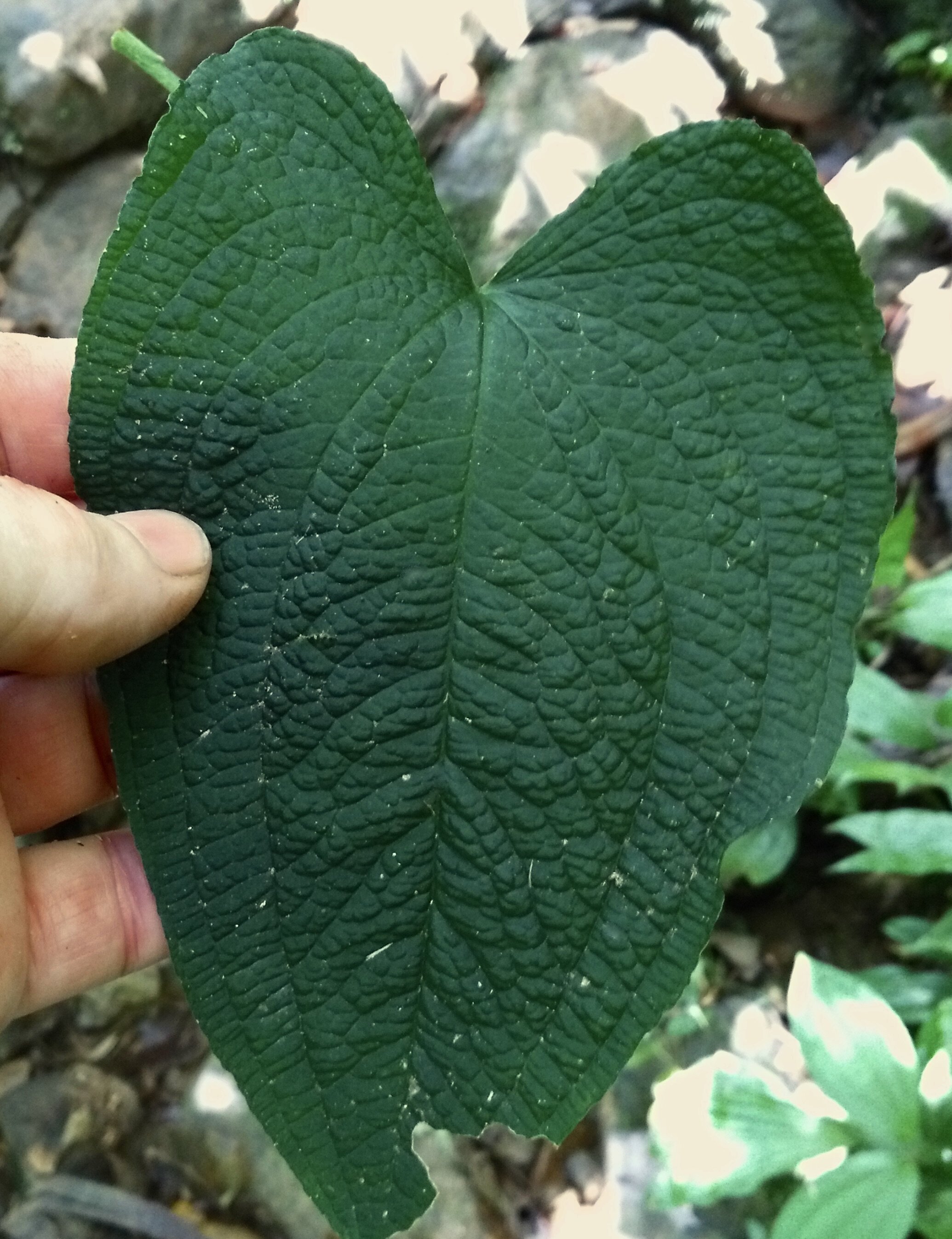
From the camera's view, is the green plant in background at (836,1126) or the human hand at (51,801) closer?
the human hand at (51,801)

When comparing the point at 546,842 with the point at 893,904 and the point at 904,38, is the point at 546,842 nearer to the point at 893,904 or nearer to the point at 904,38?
the point at 893,904

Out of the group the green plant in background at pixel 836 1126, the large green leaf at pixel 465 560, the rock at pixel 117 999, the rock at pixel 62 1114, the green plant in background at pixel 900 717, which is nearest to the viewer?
the large green leaf at pixel 465 560

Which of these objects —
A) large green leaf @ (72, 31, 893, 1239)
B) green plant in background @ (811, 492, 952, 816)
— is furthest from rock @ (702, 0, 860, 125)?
large green leaf @ (72, 31, 893, 1239)

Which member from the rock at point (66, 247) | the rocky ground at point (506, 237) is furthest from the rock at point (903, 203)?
the rock at point (66, 247)

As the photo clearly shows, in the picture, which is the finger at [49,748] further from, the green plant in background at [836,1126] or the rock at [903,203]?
the rock at [903,203]

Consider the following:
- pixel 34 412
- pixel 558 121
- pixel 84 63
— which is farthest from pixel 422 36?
pixel 34 412

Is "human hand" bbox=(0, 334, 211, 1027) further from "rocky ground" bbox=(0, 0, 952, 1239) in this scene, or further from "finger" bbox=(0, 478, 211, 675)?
"rocky ground" bbox=(0, 0, 952, 1239)
